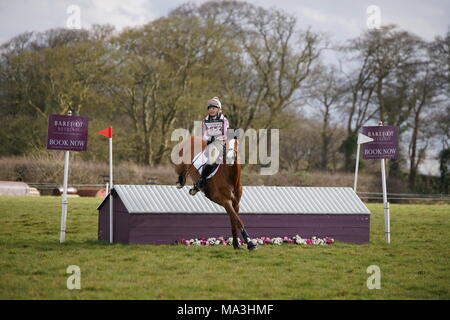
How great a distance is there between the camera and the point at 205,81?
3928cm

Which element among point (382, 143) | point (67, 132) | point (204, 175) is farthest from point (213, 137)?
point (382, 143)

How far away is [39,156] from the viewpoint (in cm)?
3678

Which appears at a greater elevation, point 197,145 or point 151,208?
point 197,145

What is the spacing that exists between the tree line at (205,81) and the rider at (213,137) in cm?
2773

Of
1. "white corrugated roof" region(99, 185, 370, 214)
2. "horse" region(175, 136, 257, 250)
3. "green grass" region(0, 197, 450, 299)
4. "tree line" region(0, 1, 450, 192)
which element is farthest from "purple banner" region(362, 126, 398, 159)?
"tree line" region(0, 1, 450, 192)

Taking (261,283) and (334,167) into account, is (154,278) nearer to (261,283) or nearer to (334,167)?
(261,283)

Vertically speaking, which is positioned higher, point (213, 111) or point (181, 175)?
point (213, 111)

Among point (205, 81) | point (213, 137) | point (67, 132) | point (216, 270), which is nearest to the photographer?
point (216, 270)

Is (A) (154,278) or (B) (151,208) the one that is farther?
(B) (151,208)

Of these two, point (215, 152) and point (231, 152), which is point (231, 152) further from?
point (215, 152)

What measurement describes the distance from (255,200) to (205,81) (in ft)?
88.1
